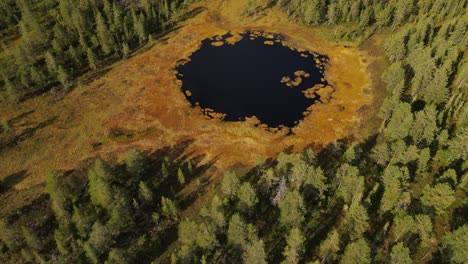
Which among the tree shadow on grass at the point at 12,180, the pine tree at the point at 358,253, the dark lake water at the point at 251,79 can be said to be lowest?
the tree shadow on grass at the point at 12,180

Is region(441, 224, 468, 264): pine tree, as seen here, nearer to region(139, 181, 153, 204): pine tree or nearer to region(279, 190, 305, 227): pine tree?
region(279, 190, 305, 227): pine tree

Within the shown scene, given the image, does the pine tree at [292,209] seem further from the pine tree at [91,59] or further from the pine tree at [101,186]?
A: the pine tree at [91,59]

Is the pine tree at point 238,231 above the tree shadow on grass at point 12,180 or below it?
above

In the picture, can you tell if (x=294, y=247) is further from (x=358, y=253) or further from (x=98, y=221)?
(x=98, y=221)

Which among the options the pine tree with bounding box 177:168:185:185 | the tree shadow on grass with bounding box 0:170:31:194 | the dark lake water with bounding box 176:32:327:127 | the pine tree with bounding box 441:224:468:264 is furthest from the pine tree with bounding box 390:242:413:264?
the tree shadow on grass with bounding box 0:170:31:194

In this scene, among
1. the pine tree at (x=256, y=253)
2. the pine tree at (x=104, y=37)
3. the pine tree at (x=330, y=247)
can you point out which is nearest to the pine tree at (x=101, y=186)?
the pine tree at (x=256, y=253)

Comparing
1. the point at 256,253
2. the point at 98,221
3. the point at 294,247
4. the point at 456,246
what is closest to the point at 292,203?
the point at 294,247
